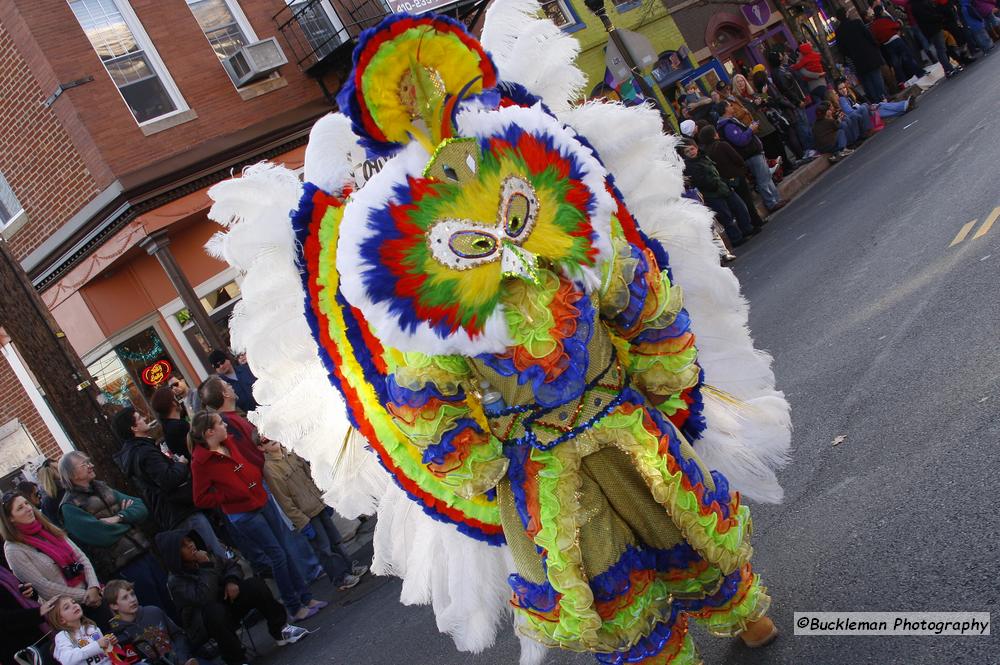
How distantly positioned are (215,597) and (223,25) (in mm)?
10056

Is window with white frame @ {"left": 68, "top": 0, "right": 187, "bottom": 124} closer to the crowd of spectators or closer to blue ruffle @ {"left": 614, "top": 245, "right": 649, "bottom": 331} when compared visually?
the crowd of spectators

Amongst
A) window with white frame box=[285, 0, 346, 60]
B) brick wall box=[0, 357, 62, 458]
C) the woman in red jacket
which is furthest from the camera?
window with white frame box=[285, 0, 346, 60]

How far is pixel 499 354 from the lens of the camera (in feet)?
9.29

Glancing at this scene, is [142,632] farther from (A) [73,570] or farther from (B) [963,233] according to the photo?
(B) [963,233]

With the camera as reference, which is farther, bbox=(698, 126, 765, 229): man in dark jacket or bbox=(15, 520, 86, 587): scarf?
bbox=(698, 126, 765, 229): man in dark jacket

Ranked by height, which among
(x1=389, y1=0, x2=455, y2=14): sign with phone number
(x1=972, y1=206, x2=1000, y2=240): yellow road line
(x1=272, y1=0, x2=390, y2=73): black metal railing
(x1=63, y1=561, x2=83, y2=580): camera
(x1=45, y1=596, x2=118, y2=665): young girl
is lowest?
(x1=972, y1=206, x2=1000, y2=240): yellow road line

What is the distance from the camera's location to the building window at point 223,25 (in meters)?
13.1

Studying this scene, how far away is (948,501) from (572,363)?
5.23ft

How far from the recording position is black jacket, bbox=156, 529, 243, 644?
5910 mm

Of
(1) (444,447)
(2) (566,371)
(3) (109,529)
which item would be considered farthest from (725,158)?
(1) (444,447)

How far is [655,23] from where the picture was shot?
21641mm

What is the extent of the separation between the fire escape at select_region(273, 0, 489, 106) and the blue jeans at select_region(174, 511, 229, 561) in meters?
8.84

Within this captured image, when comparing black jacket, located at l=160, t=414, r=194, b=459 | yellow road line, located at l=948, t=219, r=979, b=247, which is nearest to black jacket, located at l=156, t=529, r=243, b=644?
black jacket, located at l=160, t=414, r=194, b=459

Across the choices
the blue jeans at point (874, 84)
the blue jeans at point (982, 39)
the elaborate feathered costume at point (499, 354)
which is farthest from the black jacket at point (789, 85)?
the elaborate feathered costume at point (499, 354)
